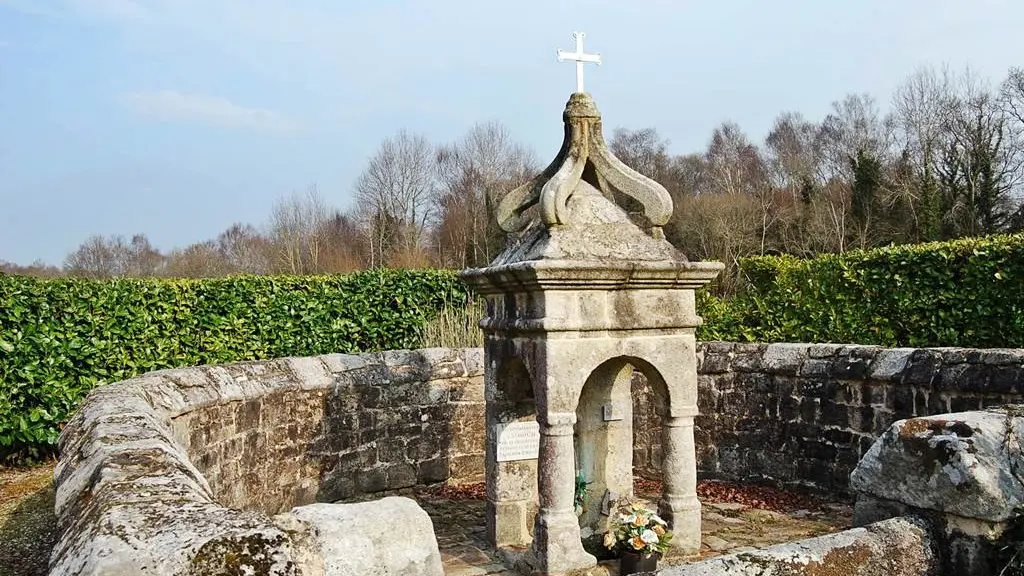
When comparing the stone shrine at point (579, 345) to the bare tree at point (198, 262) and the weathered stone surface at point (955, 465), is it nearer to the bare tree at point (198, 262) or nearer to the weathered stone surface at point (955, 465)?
the weathered stone surface at point (955, 465)

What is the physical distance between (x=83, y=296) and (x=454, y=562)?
5026 mm

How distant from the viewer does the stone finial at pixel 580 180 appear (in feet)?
17.4

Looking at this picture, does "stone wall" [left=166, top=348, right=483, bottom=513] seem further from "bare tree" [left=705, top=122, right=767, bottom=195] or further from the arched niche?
"bare tree" [left=705, top=122, right=767, bottom=195]

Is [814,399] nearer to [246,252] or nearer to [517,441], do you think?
[517,441]

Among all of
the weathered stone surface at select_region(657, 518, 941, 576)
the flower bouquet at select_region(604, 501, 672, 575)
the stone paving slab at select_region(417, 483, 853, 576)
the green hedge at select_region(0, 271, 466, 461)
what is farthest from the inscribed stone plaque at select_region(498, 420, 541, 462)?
the green hedge at select_region(0, 271, 466, 461)

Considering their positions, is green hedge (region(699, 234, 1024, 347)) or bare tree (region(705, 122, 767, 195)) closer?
green hedge (region(699, 234, 1024, 347))

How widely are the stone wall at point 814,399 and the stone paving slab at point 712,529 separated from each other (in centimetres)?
60

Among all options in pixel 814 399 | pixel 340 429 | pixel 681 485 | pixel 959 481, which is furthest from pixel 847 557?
pixel 340 429

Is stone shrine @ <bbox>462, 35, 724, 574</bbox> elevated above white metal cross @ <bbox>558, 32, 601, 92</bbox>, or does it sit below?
below

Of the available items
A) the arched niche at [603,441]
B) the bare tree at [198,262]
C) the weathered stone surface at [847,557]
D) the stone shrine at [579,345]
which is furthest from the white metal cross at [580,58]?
the bare tree at [198,262]

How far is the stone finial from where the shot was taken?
530 cm

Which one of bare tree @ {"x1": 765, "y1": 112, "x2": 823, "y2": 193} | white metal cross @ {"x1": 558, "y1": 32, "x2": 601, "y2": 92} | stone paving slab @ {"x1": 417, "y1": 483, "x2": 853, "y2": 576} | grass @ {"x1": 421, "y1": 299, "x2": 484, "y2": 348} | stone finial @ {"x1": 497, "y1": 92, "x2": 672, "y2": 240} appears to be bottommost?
stone paving slab @ {"x1": 417, "y1": 483, "x2": 853, "y2": 576}

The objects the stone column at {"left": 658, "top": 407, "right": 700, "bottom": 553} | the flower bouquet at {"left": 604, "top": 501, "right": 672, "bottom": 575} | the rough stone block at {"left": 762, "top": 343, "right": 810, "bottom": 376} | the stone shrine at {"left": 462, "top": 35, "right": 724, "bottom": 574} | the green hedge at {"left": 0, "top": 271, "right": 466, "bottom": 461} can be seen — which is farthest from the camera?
the green hedge at {"left": 0, "top": 271, "right": 466, "bottom": 461}

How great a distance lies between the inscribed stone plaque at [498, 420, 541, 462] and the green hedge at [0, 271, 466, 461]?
175 inches
